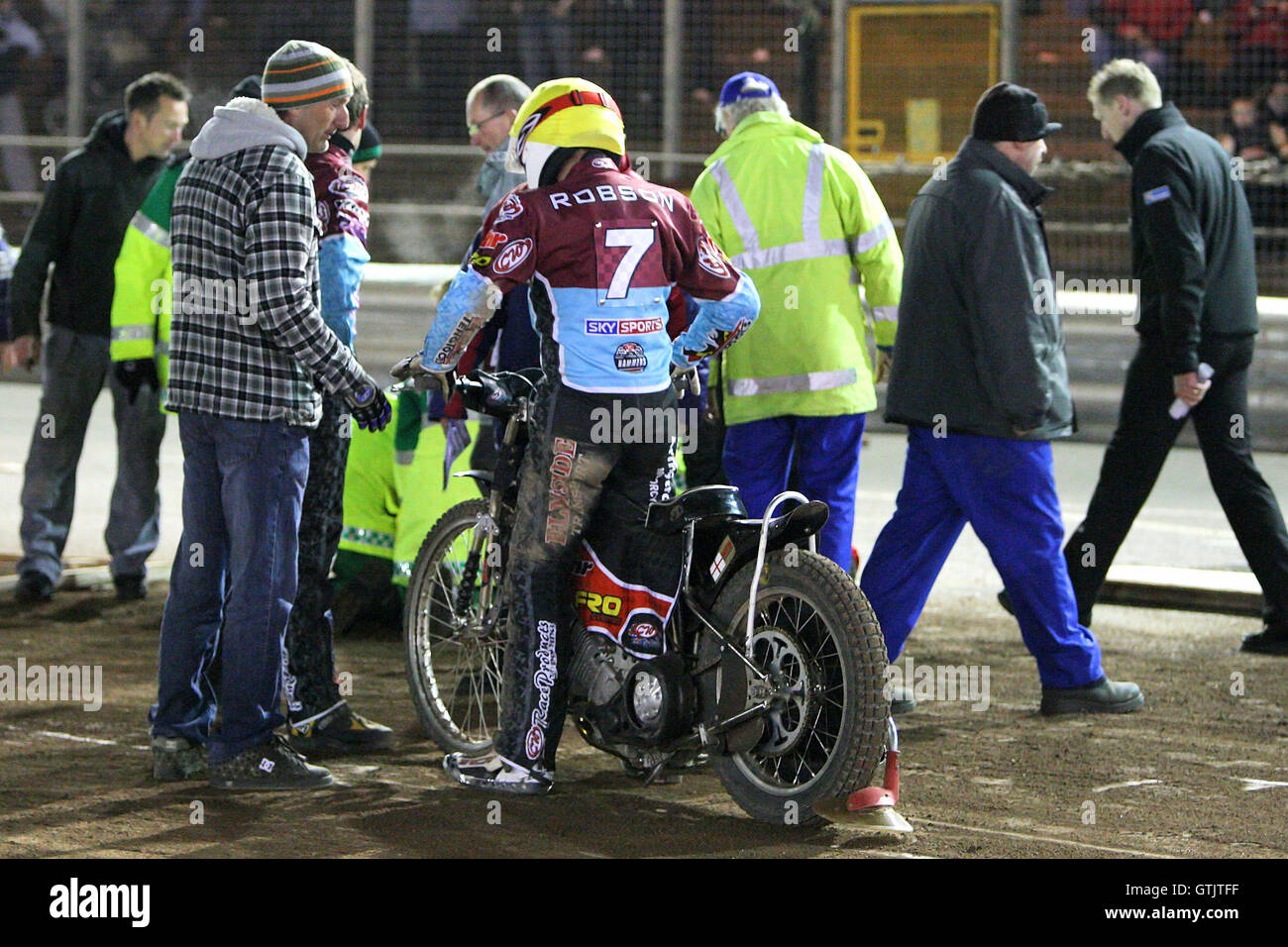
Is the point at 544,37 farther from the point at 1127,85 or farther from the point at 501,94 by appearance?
the point at 501,94

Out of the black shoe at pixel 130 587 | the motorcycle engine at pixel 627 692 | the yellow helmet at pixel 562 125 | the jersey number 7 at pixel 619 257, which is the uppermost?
the yellow helmet at pixel 562 125

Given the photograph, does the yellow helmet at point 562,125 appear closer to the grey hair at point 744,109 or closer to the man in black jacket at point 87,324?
the grey hair at point 744,109

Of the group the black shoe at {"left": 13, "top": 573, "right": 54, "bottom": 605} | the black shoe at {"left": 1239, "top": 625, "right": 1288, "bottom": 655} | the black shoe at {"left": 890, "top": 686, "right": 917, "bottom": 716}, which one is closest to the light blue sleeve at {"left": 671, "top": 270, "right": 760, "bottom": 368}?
the black shoe at {"left": 890, "top": 686, "right": 917, "bottom": 716}

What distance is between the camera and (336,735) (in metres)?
6.05

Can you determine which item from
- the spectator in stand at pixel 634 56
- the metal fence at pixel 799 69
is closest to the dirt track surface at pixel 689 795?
the metal fence at pixel 799 69

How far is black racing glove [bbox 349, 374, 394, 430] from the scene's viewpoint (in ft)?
Answer: 17.9

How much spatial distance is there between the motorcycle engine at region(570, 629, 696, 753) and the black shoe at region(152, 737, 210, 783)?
1.07 meters

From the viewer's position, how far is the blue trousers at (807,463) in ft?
22.0

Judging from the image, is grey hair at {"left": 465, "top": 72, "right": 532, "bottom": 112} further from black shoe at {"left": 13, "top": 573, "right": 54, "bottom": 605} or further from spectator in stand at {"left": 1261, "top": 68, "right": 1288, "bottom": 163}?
spectator in stand at {"left": 1261, "top": 68, "right": 1288, "bottom": 163}

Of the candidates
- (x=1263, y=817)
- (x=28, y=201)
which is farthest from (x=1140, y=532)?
(x=28, y=201)

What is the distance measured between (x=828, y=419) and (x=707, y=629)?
1586 mm

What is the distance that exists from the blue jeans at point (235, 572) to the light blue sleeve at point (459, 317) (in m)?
0.44

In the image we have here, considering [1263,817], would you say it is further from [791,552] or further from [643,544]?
[643,544]

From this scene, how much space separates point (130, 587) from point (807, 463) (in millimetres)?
3072
